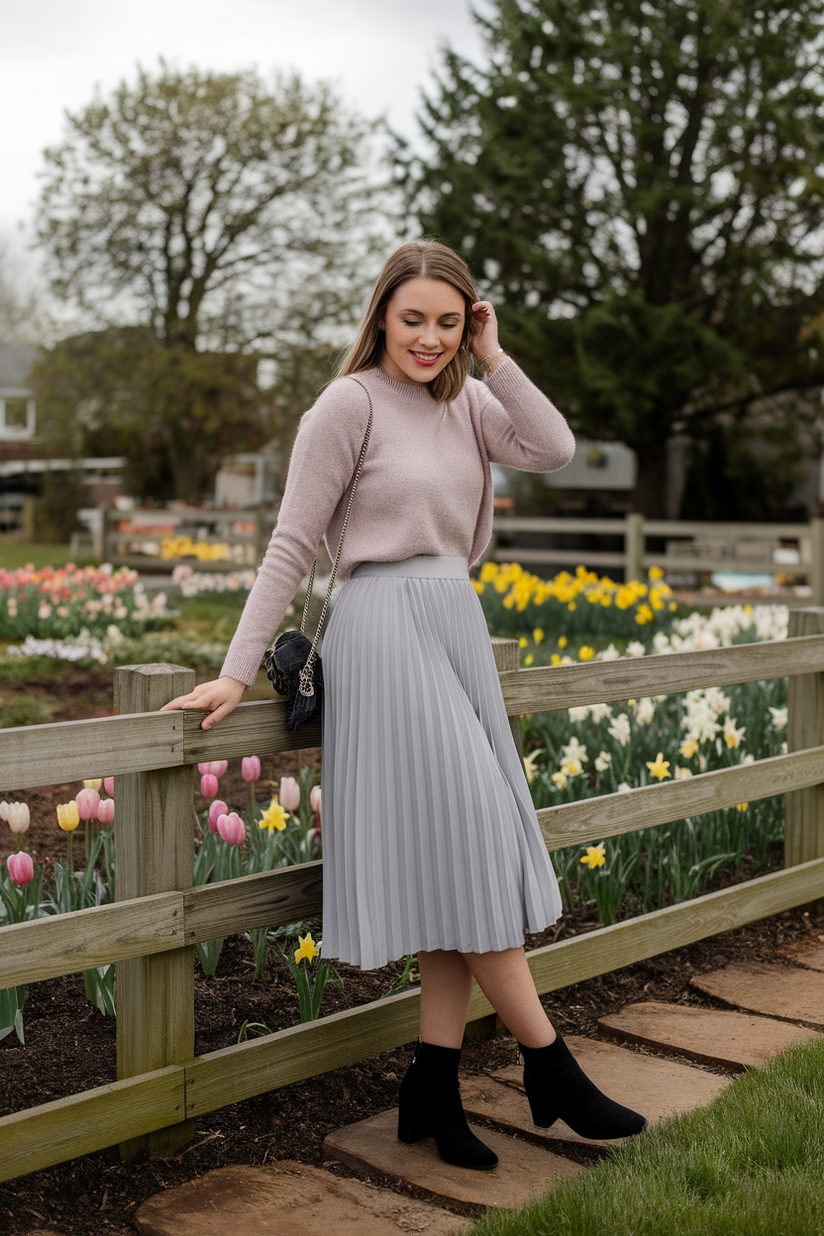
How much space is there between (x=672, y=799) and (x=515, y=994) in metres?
1.11

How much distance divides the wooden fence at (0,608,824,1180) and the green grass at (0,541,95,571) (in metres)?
16.7

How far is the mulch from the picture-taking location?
2.25 m

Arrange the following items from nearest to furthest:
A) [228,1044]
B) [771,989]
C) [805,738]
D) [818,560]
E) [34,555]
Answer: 1. [228,1044]
2. [771,989]
3. [805,738]
4. [818,560]
5. [34,555]

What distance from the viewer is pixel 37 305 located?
28.4 metres

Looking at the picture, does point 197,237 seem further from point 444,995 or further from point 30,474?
point 444,995

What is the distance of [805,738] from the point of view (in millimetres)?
3812

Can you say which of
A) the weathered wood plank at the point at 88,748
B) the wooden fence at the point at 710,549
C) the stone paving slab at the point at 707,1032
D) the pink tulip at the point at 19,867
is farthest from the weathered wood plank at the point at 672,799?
the wooden fence at the point at 710,549

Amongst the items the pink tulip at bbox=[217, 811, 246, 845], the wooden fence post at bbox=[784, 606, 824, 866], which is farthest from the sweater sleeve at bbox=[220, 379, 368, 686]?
the wooden fence post at bbox=[784, 606, 824, 866]

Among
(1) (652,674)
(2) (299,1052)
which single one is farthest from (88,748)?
(1) (652,674)

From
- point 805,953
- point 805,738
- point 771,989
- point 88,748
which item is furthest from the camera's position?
point 805,738

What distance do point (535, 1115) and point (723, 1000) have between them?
3.35 feet

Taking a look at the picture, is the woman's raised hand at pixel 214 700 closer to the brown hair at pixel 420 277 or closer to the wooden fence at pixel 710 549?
the brown hair at pixel 420 277

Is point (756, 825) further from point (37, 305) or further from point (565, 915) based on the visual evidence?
point (37, 305)

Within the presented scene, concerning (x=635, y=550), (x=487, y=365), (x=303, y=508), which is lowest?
(x=303, y=508)
